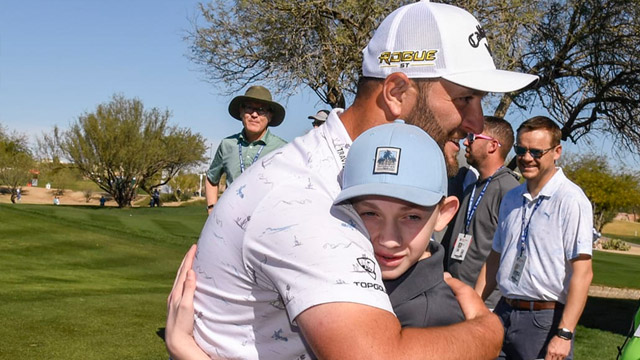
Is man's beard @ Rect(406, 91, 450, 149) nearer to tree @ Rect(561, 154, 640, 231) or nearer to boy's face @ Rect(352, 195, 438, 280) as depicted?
boy's face @ Rect(352, 195, 438, 280)

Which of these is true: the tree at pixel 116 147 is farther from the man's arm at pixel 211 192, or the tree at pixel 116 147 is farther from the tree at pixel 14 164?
the man's arm at pixel 211 192

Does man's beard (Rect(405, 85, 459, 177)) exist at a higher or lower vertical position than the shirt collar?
higher

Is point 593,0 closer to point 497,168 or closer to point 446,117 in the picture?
point 497,168

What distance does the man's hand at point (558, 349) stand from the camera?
4.41 m

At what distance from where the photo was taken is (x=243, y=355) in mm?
1687

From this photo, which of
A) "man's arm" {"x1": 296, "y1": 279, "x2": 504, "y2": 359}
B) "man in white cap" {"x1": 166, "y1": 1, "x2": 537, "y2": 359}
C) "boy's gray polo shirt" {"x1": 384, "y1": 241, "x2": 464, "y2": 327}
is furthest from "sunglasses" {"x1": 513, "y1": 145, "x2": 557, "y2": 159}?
"man's arm" {"x1": 296, "y1": 279, "x2": 504, "y2": 359}

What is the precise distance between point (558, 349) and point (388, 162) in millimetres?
3355

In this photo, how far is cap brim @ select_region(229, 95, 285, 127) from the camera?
25.1 feet

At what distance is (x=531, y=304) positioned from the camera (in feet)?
15.4

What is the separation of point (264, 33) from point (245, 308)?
55.5 ft

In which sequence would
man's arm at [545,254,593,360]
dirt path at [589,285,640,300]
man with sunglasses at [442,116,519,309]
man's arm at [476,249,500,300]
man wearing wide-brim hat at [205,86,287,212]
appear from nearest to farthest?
man's arm at [545,254,593,360], man's arm at [476,249,500,300], man with sunglasses at [442,116,519,309], man wearing wide-brim hat at [205,86,287,212], dirt path at [589,285,640,300]

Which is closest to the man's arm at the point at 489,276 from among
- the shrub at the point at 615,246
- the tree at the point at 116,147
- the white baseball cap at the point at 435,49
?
the white baseball cap at the point at 435,49

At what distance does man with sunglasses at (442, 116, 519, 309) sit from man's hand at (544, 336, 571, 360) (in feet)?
3.14

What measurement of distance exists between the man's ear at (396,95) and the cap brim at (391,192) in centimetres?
40
